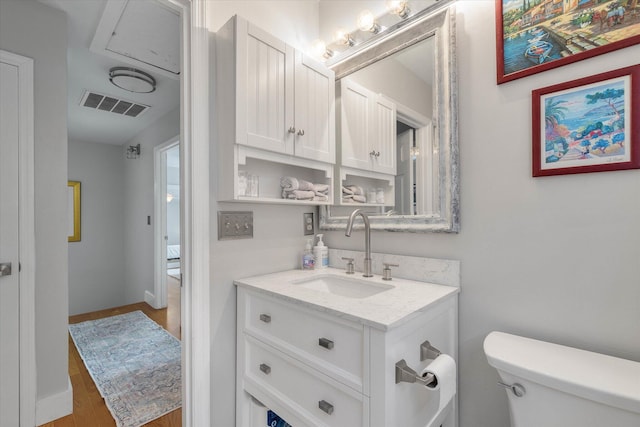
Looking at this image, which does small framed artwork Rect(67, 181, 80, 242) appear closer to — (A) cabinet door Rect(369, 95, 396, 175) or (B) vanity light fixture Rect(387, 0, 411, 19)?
(A) cabinet door Rect(369, 95, 396, 175)

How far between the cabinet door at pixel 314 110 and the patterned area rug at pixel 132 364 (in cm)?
178

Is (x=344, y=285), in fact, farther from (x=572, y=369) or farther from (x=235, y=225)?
(x=572, y=369)

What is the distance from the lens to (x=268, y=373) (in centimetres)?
118

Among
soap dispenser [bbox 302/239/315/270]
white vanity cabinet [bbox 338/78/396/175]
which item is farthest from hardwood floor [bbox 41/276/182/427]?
white vanity cabinet [bbox 338/78/396/175]

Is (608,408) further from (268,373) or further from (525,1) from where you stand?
(525,1)

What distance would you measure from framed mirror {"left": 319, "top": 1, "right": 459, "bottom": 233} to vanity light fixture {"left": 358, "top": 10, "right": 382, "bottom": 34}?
4 cm

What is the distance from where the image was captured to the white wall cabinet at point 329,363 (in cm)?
82

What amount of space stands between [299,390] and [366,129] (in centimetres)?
124

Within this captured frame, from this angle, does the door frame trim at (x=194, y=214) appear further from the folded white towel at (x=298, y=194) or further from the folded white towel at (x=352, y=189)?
the folded white towel at (x=352, y=189)

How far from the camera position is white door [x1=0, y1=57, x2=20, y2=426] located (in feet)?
4.90

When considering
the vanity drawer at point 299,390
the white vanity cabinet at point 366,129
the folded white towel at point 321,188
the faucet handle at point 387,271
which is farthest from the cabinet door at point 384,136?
the vanity drawer at point 299,390

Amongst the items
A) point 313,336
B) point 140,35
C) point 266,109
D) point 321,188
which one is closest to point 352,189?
point 321,188

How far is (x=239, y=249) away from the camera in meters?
1.36

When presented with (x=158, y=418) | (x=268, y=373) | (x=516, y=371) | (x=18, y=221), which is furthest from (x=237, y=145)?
(x=158, y=418)
